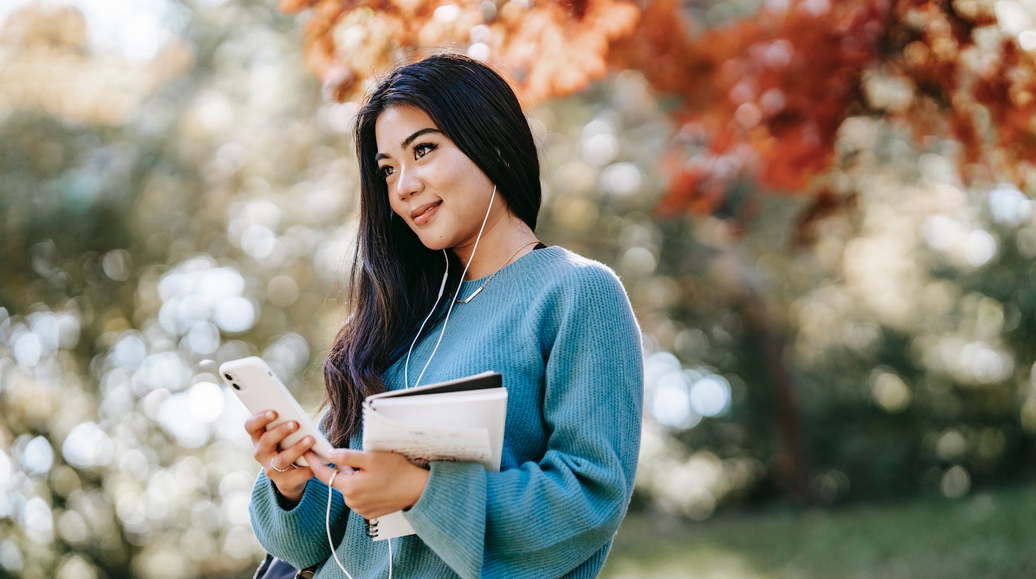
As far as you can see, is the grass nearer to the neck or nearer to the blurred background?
the blurred background

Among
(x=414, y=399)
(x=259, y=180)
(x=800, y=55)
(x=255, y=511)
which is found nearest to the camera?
(x=414, y=399)

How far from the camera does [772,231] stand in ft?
30.3

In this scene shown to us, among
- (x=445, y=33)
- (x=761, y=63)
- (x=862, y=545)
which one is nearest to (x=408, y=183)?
(x=445, y=33)

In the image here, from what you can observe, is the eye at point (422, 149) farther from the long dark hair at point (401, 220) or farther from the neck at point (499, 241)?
the neck at point (499, 241)

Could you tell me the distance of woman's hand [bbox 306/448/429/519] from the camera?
1.33 metres

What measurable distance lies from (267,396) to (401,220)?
0.69 metres

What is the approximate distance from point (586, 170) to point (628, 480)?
7.95 m

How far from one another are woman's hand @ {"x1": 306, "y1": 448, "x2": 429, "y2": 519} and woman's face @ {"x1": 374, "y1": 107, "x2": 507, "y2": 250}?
1.77ft

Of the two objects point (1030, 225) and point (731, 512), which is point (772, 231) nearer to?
point (1030, 225)

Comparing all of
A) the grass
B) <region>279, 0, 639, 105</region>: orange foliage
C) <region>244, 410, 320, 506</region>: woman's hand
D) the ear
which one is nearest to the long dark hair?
the ear

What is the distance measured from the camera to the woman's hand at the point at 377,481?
133cm

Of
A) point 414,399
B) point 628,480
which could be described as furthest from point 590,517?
point 414,399

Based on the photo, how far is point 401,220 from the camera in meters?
2.01

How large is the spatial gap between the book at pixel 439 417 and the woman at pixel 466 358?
44 millimetres
